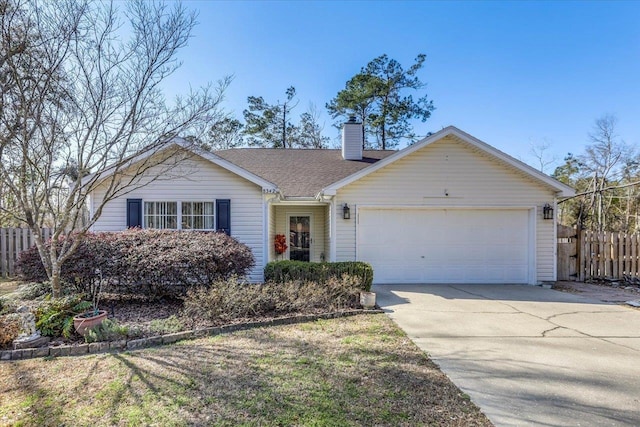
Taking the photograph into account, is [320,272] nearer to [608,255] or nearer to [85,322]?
[85,322]

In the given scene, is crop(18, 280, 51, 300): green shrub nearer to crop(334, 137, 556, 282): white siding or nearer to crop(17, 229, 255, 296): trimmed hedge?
crop(17, 229, 255, 296): trimmed hedge

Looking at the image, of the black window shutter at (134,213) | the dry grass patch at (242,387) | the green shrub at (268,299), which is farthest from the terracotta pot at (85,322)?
the black window shutter at (134,213)

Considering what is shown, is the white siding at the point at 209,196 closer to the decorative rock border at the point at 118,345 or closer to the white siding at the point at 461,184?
Answer: the white siding at the point at 461,184

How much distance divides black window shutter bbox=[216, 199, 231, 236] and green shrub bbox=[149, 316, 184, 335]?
4144mm

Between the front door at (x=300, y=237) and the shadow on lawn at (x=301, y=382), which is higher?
the front door at (x=300, y=237)

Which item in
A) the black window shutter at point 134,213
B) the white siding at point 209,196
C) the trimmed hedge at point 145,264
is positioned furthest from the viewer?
the white siding at point 209,196

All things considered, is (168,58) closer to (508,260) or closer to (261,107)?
(508,260)

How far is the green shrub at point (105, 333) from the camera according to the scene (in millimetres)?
4898

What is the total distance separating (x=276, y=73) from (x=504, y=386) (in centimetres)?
1480

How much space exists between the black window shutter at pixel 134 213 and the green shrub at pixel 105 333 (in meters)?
5.05

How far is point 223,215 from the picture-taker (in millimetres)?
9844

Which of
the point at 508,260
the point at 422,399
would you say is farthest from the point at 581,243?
the point at 422,399

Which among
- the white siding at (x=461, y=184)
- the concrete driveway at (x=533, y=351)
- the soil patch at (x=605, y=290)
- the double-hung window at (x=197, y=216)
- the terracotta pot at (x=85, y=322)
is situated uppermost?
the white siding at (x=461, y=184)

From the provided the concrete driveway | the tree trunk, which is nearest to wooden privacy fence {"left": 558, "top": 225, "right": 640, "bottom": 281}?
the concrete driveway
